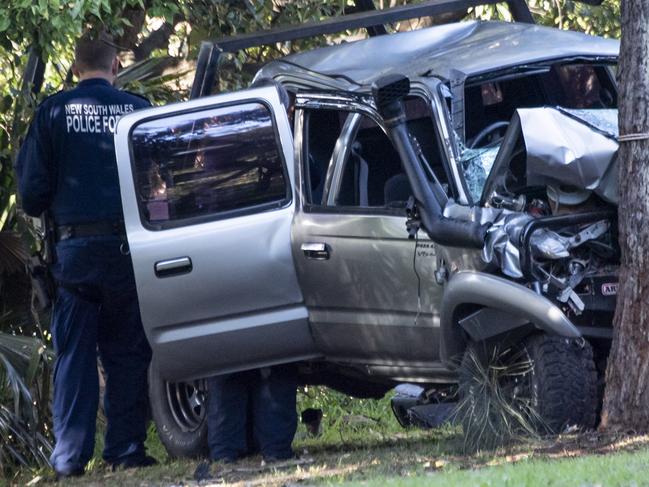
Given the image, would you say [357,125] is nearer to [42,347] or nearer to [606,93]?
[606,93]

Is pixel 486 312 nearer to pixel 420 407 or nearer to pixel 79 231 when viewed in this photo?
pixel 420 407

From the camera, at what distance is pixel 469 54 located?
750cm

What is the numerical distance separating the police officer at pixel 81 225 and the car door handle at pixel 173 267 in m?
0.43

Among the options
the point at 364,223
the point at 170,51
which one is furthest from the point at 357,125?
the point at 170,51

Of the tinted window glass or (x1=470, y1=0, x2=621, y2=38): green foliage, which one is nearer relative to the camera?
the tinted window glass

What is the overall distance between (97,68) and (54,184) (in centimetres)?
73

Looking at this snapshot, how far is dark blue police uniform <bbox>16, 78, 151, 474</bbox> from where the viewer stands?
25.9ft

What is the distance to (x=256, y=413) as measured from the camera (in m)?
7.95

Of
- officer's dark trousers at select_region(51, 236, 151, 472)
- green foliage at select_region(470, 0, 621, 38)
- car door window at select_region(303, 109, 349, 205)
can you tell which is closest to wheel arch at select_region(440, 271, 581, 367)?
car door window at select_region(303, 109, 349, 205)

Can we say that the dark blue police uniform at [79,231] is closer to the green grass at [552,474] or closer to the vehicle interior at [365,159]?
the vehicle interior at [365,159]

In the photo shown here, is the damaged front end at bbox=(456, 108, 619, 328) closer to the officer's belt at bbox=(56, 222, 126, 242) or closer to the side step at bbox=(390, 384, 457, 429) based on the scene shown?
the side step at bbox=(390, 384, 457, 429)

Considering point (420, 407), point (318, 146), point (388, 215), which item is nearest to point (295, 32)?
point (318, 146)

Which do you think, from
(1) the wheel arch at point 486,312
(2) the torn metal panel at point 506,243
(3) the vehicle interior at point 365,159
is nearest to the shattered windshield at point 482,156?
(3) the vehicle interior at point 365,159

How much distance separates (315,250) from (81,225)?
1395 mm
